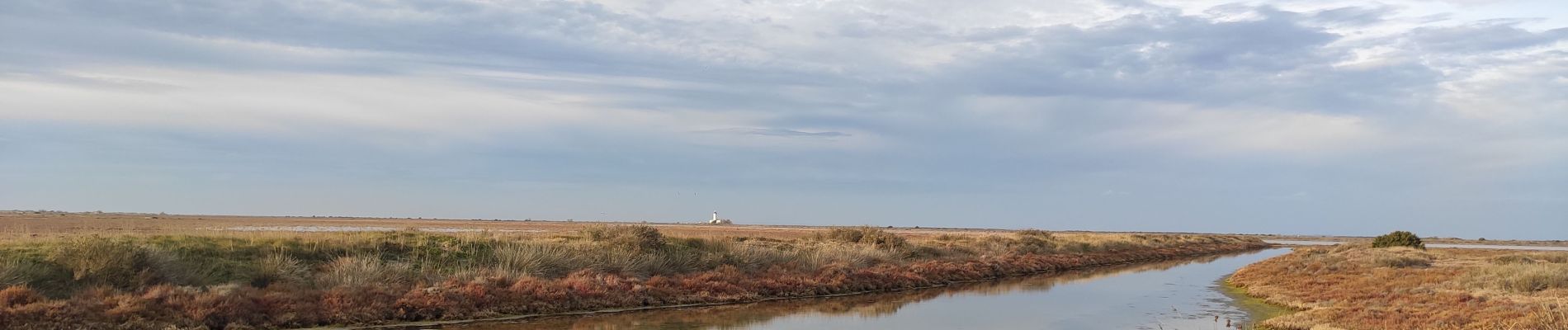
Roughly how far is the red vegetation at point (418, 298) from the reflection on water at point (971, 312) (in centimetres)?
115

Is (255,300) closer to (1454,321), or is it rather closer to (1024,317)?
(1024,317)

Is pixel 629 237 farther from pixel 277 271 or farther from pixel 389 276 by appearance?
pixel 277 271

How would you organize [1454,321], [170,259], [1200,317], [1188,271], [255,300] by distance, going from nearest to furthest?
[1454,321]
[255,300]
[170,259]
[1200,317]
[1188,271]

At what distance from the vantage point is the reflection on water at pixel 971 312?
70.1 feet

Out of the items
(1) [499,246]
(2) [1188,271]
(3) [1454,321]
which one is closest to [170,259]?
(1) [499,246]

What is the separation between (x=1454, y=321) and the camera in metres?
17.7

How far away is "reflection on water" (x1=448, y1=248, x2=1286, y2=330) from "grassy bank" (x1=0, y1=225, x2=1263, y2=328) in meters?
1.30

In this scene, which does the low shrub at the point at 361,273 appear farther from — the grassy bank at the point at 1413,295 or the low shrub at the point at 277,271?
the grassy bank at the point at 1413,295

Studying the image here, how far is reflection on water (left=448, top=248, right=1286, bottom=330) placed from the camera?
70.1 feet

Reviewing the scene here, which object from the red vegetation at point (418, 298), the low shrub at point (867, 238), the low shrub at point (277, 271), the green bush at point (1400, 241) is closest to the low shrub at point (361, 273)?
the low shrub at point (277, 271)

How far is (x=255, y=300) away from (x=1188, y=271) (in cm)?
4343

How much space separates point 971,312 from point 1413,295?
10694 millimetres

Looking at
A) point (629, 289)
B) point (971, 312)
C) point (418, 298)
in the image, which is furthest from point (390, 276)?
point (971, 312)

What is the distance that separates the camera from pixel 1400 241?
6375 cm
